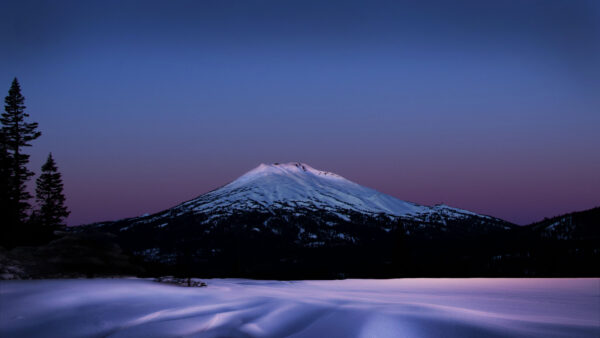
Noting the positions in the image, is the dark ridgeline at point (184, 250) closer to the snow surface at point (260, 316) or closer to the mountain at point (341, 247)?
the mountain at point (341, 247)

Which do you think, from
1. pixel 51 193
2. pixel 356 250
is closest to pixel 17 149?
pixel 51 193

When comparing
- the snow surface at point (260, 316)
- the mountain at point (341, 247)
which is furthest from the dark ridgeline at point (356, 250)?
the snow surface at point (260, 316)

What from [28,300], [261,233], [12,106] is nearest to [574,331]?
[28,300]

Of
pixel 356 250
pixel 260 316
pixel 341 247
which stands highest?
pixel 341 247

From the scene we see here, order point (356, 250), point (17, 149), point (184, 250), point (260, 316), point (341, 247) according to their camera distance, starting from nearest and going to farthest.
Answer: point (260, 316) → point (184, 250) → point (17, 149) → point (356, 250) → point (341, 247)

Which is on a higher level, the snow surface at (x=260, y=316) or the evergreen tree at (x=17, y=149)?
the evergreen tree at (x=17, y=149)

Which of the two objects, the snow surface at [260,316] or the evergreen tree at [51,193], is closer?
the snow surface at [260,316]

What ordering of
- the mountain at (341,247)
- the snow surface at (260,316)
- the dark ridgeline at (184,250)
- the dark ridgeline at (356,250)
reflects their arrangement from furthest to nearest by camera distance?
the mountain at (341,247) → the dark ridgeline at (356,250) → the dark ridgeline at (184,250) → the snow surface at (260,316)

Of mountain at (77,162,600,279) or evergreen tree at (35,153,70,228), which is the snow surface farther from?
evergreen tree at (35,153,70,228)

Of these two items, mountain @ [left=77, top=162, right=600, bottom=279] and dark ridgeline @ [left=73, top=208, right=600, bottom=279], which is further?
mountain @ [left=77, top=162, right=600, bottom=279]

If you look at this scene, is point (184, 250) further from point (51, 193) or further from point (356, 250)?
point (356, 250)

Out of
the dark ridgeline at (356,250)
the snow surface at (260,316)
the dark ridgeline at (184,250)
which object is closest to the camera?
the snow surface at (260,316)

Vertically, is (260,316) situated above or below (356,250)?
below

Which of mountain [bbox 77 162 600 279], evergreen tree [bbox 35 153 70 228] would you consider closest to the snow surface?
mountain [bbox 77 162 600 279]
